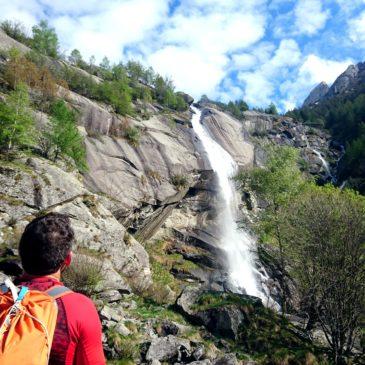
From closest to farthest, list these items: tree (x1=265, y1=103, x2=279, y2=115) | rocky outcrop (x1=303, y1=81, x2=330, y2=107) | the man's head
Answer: the man's head
tree (x1=265, y1=103, x2=279, y2=115)
rocky outcrop (x1=303, y1=81, x2=330, y2=107)

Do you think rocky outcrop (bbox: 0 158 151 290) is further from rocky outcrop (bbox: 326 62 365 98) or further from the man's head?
rocky outcrop (bbox: 326 62 365 98)

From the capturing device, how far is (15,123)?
2570 cm

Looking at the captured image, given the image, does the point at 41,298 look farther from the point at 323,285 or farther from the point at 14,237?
the point at 14,237

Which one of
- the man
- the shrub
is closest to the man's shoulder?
the man

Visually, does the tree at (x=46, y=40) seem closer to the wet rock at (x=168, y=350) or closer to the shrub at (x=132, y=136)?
the shrub at (x=132, y=136)

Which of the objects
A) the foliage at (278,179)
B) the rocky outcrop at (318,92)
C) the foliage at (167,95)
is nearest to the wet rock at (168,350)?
the foliage at (278,179)

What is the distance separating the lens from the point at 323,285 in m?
15.1

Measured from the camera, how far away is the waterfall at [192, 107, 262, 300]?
37.3 meters

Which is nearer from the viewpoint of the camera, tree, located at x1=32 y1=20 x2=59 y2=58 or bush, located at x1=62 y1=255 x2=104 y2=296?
bush, located at x1=62 y1=255 x2=104 y2=296

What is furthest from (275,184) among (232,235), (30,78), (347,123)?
(347,123)

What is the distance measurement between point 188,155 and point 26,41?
31.9 m

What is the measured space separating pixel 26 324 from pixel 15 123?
25493 mm

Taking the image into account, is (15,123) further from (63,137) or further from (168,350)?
(168,350)

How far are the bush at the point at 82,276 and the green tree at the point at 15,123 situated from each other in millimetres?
11674
